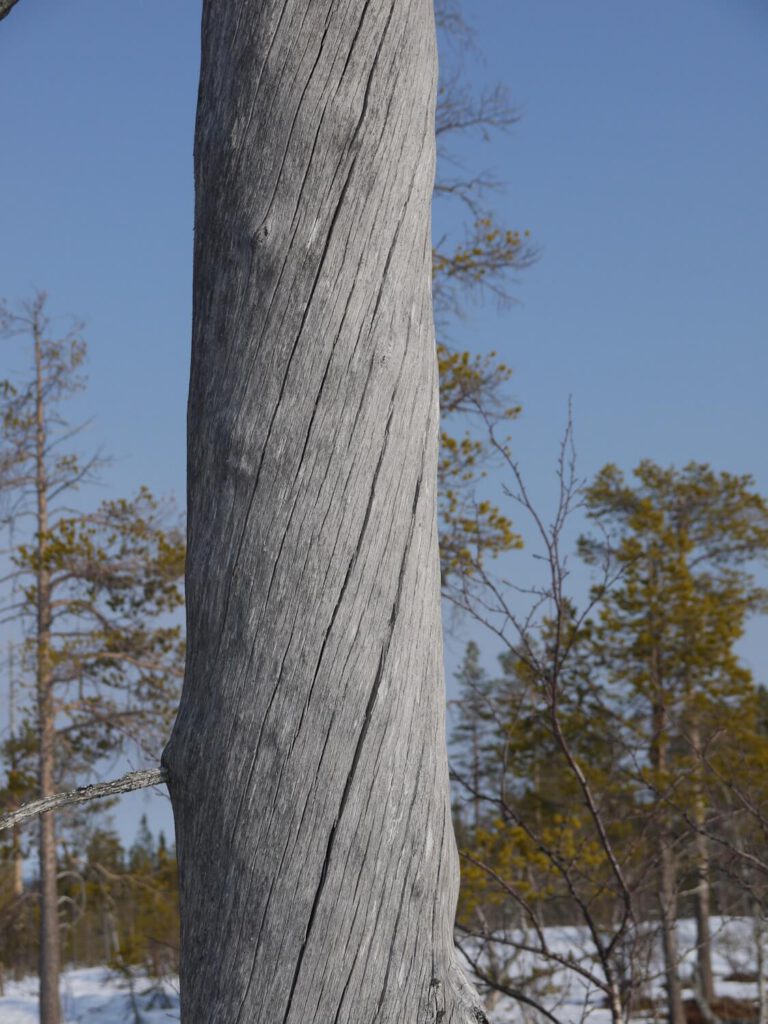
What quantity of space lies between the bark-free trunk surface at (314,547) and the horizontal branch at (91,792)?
0.06 meters

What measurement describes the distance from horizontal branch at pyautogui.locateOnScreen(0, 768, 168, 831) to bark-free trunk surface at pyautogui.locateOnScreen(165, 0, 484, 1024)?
0.06m

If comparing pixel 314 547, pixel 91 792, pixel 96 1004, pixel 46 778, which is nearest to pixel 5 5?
pixel 314 547

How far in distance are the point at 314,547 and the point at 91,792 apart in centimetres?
61

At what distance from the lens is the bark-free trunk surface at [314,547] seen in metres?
1.41

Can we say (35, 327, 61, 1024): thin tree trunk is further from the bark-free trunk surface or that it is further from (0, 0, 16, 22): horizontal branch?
the bark-free trunk surface

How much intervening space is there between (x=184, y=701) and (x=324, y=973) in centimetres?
48

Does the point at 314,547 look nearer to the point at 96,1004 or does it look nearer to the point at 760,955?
the point at 760,955

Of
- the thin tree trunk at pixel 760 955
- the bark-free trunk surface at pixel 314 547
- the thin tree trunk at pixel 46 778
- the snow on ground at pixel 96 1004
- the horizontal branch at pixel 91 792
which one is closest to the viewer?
the bark-free trunk surface at pixel 314 547

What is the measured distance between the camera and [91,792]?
1.64 meters

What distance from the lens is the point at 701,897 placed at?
18.2 m

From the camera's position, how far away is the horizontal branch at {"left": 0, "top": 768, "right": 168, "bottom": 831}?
1.58m

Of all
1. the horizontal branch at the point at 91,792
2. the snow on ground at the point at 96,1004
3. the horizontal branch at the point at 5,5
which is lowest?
the snow on ground at the point at 96,1004

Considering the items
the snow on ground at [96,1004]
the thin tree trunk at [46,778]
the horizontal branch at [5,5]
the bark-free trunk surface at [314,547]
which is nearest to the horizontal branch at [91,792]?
the bark-free trunk surface at [314,547]

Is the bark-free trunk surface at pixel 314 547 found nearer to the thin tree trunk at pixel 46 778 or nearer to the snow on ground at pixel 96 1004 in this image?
the thin tree trunk at pixel 46 778
